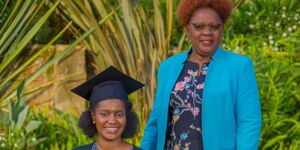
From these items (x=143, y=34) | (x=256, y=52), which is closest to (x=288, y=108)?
(x=256, y=52)

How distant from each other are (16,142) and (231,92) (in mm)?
2889

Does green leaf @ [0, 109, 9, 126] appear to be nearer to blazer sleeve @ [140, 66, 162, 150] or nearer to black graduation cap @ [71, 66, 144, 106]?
blazer sleeve @ [140, 66, 162, 150]

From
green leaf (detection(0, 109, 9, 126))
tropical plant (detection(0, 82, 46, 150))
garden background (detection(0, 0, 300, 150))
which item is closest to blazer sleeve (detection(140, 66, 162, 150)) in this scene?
garden background (detection(0, 0, 300, 150))

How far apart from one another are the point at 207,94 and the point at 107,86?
0.53m

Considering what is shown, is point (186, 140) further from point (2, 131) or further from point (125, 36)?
point (2, 131)

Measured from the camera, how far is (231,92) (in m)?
4.19

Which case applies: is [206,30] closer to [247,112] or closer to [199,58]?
[199,58]

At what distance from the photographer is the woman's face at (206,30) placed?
4.19 metres

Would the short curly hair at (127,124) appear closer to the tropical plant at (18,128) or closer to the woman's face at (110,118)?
the woman's face at (110,118)

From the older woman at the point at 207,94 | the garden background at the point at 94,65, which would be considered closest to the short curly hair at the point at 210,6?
the older woman at the point at 207,94

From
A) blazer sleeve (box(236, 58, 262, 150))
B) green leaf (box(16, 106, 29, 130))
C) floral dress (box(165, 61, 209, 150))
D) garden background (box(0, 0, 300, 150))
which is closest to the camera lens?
blazer sleeve (box(236, 58, 262, 150))

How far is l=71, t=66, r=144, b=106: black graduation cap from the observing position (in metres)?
3.96

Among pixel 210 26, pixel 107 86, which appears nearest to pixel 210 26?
pixel 210 26

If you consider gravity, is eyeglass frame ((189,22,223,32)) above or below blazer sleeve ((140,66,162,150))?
above
